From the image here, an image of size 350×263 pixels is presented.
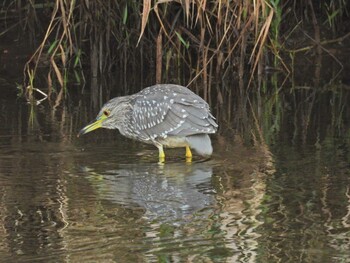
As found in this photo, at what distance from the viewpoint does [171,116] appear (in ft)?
29.0

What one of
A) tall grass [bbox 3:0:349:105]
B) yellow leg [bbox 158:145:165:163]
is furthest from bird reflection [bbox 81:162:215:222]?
tall grass [bbox 3:0:349:105]

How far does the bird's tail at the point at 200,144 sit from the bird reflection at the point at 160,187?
0.10 m

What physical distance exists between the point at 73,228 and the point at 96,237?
273mm

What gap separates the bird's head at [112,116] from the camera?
30.7ft

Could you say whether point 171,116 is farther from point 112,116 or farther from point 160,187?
point 160,187

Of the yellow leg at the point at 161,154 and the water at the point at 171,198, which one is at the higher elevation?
the yellow leg at the point at 161,154

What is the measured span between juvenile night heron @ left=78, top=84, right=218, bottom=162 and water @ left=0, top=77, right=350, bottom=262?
0.52 feet

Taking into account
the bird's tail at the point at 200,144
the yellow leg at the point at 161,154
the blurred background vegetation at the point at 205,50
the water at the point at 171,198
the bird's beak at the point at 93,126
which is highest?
the blurred background vegetation at the point at 205,50

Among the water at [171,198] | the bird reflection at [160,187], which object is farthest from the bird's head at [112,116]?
the bird reflection at [160,187]

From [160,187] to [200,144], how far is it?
0.81 metres

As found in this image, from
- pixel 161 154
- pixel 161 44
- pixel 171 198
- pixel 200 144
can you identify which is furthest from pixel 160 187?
pixel 161 44

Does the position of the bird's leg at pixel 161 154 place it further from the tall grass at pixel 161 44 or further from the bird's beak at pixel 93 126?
the tall grass at pixel 161 44

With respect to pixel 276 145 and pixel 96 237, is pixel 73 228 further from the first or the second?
pixel 276 145

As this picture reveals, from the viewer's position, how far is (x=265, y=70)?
13.2 meters
